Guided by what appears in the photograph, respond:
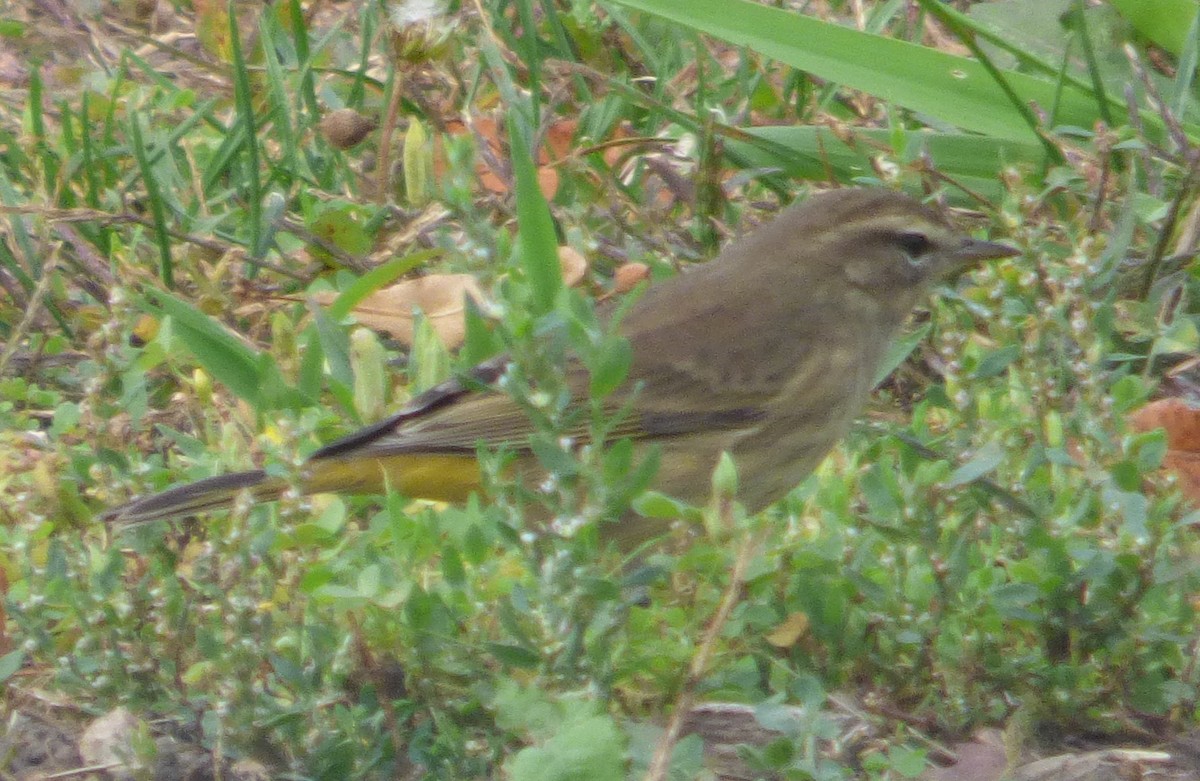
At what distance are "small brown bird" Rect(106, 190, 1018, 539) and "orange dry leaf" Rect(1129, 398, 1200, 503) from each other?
68 centimetres

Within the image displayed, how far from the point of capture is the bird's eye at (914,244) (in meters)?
4.67

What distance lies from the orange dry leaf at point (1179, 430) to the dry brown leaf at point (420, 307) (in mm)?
1816

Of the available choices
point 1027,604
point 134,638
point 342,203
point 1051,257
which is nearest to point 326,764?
point 134,638

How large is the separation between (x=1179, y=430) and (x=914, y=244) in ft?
3.19

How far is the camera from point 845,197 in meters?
4.78

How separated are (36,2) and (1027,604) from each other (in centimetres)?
534

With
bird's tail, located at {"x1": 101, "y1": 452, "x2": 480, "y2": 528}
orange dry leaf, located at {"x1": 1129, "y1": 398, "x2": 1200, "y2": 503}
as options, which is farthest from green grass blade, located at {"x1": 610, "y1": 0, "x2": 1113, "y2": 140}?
bird's tail, located at {"x1": 101, "y1": 452, "x2": 480, "y2": 528}

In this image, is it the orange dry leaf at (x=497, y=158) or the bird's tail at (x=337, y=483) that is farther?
the orange dry leaf at (x=497, y=158)

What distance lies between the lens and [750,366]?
4598 mm

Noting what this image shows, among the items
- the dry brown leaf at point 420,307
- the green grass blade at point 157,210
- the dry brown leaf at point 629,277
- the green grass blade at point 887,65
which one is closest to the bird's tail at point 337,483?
the dry brown leaf at point 420,307

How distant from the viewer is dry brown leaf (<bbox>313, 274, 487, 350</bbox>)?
4898mm

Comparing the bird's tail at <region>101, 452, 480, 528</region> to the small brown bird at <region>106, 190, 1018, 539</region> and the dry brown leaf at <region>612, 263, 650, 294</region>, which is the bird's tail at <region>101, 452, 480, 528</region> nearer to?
the small brown bird at <region>106, 190, 1018, 539</region>

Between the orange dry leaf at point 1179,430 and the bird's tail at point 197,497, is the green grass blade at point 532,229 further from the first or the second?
the orange dry leaf at point 1179,430

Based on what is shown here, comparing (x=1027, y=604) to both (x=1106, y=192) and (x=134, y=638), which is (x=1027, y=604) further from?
(x=1106, y=192)
